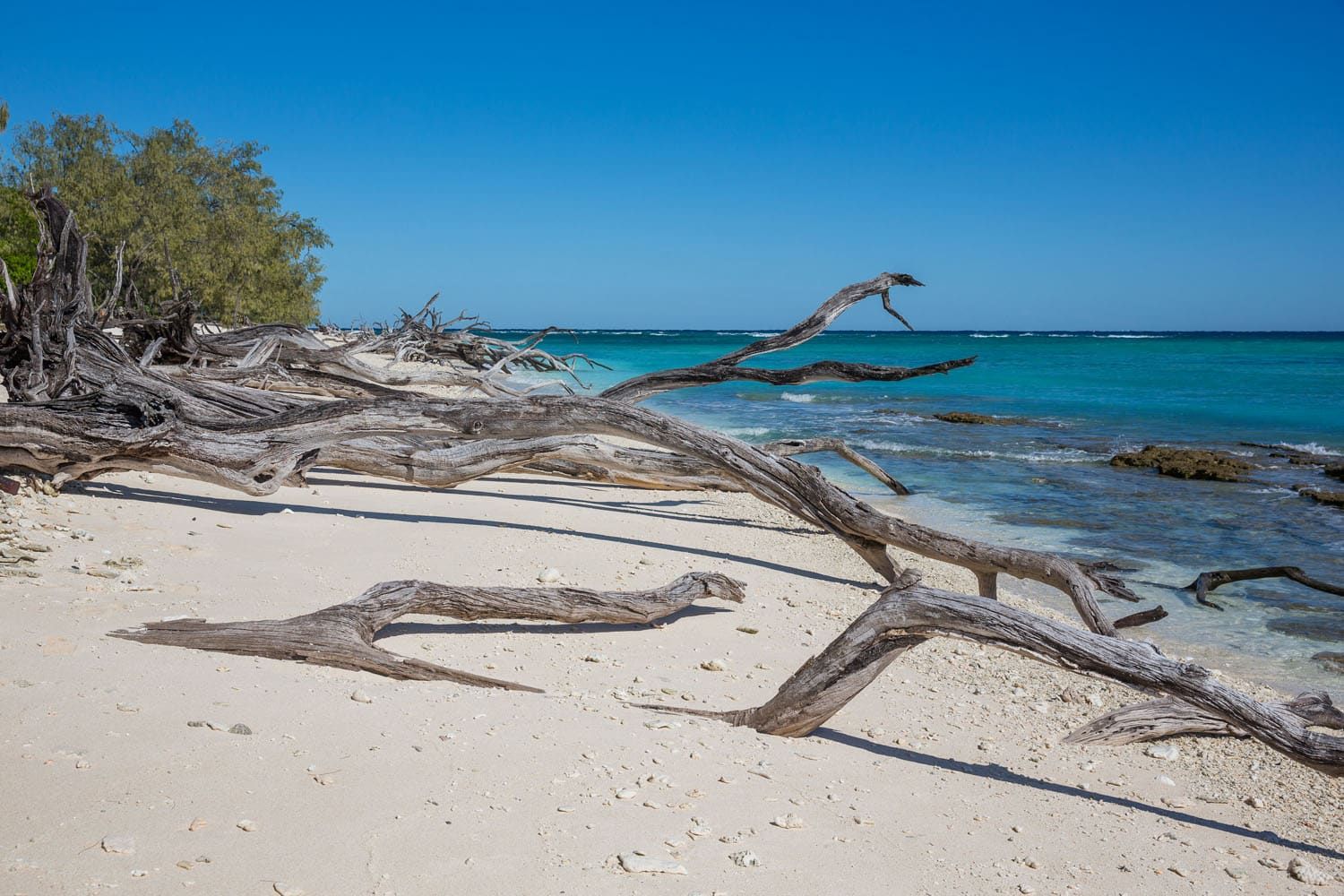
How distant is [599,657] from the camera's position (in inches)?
161

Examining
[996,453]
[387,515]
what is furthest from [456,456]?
[996,453]

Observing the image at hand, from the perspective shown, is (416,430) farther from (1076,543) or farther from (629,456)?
(1076,543)

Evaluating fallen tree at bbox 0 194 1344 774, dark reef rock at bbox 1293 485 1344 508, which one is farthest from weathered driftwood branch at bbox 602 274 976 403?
dark reef rock at bbox 1293 485 1344 508

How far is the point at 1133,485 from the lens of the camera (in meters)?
11.7

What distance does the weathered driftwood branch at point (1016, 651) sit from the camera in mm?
3100

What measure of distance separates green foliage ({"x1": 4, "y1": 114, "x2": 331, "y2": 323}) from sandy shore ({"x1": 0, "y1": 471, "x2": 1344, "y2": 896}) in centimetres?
2319

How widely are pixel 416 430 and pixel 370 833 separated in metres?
4.61

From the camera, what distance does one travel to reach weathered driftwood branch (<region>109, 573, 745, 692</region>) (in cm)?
336

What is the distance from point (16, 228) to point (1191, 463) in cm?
2810

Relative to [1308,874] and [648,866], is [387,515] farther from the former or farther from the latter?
[1308,874]

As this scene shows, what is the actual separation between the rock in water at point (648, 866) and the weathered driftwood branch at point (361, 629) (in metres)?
1.23

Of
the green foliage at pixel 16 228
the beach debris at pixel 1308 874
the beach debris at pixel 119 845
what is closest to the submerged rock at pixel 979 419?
the beach debris at pixel 1308 874

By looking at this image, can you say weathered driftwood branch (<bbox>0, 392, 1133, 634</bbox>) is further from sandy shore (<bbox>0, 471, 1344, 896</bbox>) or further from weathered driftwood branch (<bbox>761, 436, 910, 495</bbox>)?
weathered driftwood branch (<bbox>761, 436, 910, 495</bbox>)

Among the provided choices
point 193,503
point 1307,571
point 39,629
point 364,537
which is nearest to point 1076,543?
point 1307,571
